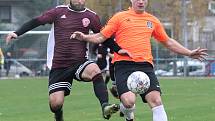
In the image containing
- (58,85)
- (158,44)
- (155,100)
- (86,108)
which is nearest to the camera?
(155,100)

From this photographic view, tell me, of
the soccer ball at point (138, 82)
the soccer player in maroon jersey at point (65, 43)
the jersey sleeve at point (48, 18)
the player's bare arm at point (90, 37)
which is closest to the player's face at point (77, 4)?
the soccer player in maroon jersey at point (65, 43)

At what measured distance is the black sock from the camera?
10703 millimetres

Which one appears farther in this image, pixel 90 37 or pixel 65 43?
pixel 65 43

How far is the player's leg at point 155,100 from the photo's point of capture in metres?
9.97

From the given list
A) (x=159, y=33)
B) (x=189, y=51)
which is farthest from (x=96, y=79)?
(x=189, y=51)

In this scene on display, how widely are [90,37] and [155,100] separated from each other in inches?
57.0

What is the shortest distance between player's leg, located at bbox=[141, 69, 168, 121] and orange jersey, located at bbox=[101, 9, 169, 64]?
0.38 m

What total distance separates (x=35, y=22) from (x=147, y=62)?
2108 mm

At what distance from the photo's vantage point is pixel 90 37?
10680 millimetres

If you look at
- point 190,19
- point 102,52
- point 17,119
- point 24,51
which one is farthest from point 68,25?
point 190,19

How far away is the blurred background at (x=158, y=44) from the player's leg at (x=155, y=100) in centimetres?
3014

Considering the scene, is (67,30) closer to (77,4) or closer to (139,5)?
(77,4)

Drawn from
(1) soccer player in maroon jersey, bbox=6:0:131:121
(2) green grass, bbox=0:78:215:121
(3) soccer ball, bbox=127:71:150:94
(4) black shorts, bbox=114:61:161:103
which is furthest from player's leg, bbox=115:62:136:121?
(2) green grass, bbox=0:78:215:121

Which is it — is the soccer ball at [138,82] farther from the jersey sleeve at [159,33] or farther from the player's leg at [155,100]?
the jersey sleeve at [159,33]
